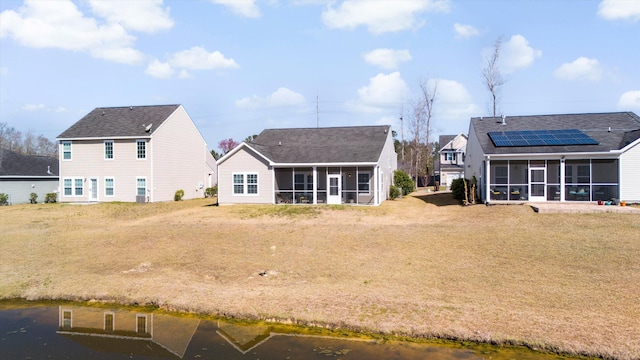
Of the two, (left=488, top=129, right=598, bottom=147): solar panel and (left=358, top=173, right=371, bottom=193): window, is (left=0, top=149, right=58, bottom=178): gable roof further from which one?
(left=488, top=129, right=598, bottom=147): solar panel

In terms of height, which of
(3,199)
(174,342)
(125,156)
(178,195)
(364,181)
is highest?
(125,156)

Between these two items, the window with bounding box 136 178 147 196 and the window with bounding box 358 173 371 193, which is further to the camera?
the window with bounding box 136 178 147 196

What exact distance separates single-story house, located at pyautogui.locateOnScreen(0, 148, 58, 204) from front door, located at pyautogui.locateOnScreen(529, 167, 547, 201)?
37511 mm

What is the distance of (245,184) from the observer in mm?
29953

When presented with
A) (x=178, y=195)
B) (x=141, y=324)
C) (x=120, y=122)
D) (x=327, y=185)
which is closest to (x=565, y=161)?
(x=327, y=185)

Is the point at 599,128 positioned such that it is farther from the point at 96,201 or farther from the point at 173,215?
the point at 96,201

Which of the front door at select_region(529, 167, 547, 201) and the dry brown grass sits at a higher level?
Result: the front door at select_region(529, 167, 547, 201)

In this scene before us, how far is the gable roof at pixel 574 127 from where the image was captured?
83.3 feet

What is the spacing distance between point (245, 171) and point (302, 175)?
381cm

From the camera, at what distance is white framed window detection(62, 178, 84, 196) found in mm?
34938

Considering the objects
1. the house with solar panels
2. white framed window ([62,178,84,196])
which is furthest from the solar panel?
white framed window ([62,178,84,196])

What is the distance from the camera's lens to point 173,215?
85.6 ft

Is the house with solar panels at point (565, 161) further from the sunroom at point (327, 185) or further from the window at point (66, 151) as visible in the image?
the window at point (66, 151)

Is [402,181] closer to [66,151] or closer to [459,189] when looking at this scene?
[459,189]
